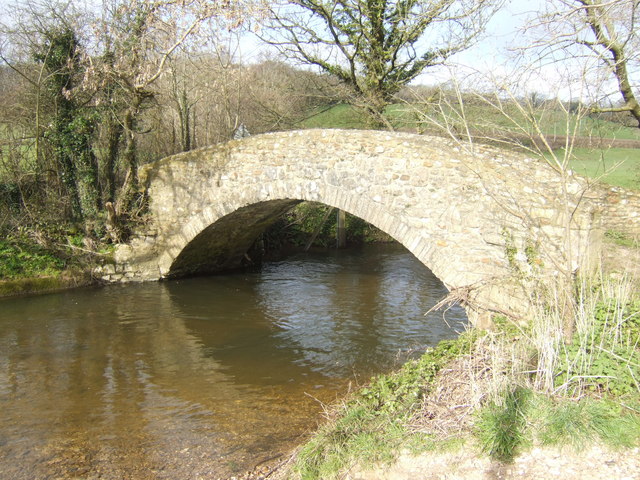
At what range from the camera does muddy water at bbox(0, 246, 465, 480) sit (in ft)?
16.3

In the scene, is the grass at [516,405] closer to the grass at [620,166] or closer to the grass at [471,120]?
the grass at [471,120]

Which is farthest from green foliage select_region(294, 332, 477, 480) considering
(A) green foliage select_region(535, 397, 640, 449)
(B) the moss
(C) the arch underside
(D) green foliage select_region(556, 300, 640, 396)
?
(B) the moss

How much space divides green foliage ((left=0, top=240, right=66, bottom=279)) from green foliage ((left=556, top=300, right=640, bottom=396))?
395 inches

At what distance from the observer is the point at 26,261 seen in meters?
10.7

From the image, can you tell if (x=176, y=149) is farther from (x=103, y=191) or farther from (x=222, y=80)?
(x=103, y=191)

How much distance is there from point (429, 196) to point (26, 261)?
8.31m

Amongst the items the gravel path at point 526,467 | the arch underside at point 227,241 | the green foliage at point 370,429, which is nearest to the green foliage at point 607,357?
the gravel path at point 526,467

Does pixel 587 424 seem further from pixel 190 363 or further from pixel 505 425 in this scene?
pixel 190 363

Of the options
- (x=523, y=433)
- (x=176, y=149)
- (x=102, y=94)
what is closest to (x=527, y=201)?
(x=523, y=433)

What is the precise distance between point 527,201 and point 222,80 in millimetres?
10274

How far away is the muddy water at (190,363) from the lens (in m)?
4.96

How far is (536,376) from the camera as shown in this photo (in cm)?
401

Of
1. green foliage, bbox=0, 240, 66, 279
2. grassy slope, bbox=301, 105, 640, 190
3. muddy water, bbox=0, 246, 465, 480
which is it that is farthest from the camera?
green foliage, bbox=0, 240, 66, 279

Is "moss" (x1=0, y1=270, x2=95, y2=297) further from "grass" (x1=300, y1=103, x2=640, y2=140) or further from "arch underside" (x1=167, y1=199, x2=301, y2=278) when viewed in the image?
"grass" (x1=300, y1=103, x2=640, y2=140)
